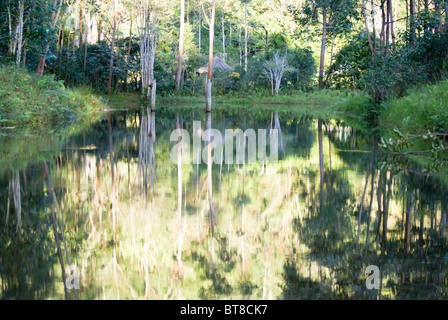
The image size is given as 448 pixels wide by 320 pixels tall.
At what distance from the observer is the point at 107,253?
4578 millimetres

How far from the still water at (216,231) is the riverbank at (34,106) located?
249 inches

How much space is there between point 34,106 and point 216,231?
13.6m

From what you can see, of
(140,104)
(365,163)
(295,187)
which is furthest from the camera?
(140,104)

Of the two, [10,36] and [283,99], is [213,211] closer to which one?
[10,36]

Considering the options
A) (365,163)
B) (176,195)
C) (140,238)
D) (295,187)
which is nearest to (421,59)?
(365,163)

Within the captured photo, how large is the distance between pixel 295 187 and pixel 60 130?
997cm

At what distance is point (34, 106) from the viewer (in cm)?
1731

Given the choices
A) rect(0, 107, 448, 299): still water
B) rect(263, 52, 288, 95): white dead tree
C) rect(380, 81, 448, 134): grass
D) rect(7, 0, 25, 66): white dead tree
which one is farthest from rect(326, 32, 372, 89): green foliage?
rect(0, 107, 448, 299): still water

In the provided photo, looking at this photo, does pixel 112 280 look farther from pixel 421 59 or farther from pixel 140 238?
pixel 421 59

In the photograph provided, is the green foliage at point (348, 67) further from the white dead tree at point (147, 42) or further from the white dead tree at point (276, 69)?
the white dead tree at point (147, 42)

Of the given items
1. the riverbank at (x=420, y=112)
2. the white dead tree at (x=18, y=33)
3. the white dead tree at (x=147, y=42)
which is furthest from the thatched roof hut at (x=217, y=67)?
the riverbank at (x=420, y=112)

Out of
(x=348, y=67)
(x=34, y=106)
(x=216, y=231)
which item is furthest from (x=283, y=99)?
(x=216, y=231)

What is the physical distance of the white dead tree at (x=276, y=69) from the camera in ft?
164

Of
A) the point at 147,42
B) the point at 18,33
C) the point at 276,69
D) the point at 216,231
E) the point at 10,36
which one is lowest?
the point at 216,231
